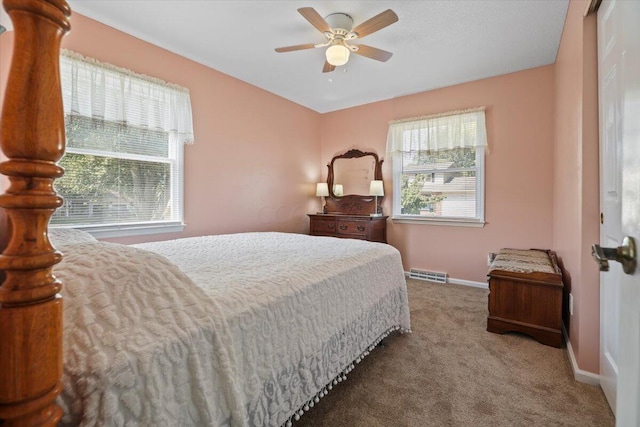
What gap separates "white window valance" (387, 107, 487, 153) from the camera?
360 cm

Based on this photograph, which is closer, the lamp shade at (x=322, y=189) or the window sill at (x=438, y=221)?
the window sill at (x=438, y=221)

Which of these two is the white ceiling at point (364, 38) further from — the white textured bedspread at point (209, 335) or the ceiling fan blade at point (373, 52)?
the white textured bedspread at point (209, 335)

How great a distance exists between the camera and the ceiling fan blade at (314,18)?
2.04m

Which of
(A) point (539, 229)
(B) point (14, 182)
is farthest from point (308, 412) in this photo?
(A) point (539, 229)

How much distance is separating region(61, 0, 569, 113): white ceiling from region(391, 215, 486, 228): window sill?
1785 mm

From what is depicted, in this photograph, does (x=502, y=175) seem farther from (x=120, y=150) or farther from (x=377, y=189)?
(x=120, y=150)

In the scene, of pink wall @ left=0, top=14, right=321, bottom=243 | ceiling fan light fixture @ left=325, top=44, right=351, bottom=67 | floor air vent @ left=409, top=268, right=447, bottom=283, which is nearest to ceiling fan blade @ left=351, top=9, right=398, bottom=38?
ceiling fan light fixture @ left=325, top=44, right=351, bottom=67

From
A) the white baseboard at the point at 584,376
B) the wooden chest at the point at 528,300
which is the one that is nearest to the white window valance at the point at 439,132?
the wooden chest at the point at 528,300

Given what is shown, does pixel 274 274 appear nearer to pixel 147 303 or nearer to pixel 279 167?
pixel 147 303

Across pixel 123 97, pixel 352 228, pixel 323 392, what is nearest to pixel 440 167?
pixel 352 228

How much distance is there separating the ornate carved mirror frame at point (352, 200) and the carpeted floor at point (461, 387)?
2266 millimetres

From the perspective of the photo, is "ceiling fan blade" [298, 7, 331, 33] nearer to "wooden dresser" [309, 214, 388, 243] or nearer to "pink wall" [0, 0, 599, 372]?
"pink wall" [0, 0, 599, 372]

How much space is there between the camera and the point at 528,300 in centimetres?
229

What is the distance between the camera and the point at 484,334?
236cm
